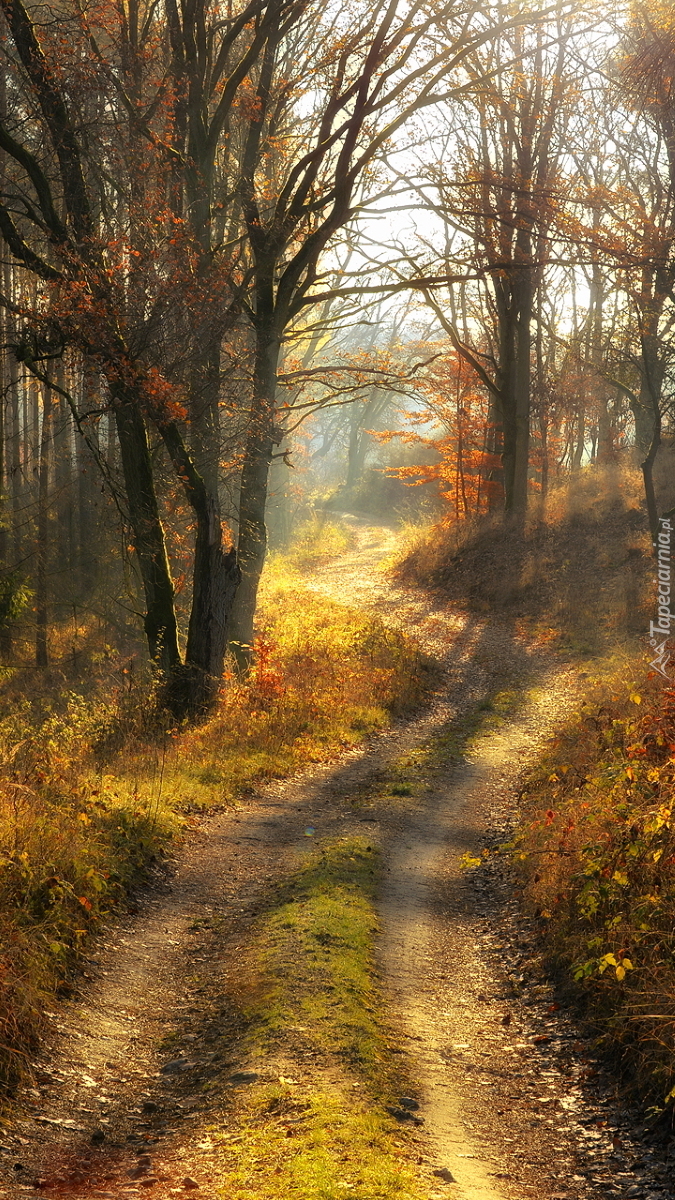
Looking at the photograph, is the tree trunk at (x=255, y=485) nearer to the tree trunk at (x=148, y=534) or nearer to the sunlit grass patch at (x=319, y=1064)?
the tree trunk at (x=148, y=534)

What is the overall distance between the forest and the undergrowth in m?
0.04

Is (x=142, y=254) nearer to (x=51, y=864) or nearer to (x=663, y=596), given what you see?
(x=51, y=864)

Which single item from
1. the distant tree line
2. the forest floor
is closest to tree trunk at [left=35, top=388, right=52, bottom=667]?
the distant tree line

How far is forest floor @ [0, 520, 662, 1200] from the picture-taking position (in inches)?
161

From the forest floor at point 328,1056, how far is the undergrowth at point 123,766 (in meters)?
0.28

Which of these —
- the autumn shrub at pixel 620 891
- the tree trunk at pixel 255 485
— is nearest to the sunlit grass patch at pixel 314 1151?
the autumn shrub at pixel 620 891

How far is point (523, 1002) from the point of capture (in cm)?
607

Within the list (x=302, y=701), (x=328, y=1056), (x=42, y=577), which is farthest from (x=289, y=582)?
(x=328, y=1056)

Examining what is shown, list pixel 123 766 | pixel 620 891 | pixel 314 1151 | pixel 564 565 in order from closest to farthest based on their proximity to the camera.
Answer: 1. pixel 314 1151
2. pixel 620 891
3. pixel 123 766
4. pixel 564 565

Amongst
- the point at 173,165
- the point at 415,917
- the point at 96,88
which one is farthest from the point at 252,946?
the point at 173,165

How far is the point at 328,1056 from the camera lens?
4.82m

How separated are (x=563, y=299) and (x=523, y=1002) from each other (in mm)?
36035

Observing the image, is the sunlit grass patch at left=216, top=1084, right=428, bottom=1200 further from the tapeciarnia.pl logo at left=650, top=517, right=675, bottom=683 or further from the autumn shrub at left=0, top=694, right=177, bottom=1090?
the tapeciarnia.pl logo at left=650, top=517, right=675, bottom=683

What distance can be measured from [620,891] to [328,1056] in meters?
2.29
